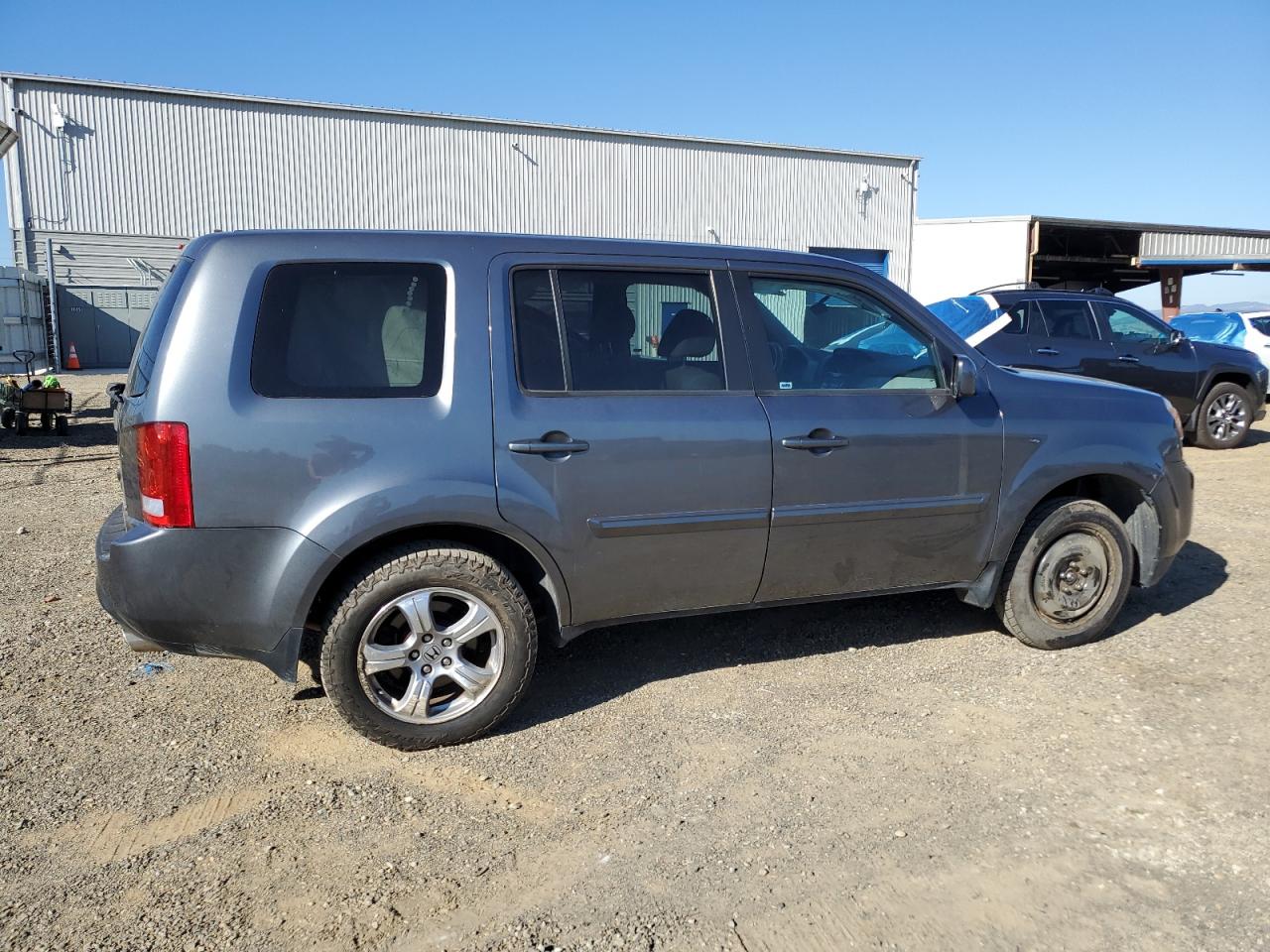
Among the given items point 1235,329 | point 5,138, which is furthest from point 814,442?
point 1235,329

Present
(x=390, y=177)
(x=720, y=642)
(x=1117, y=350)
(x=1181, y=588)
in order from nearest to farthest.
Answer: (x=720, y=642) < (x=1181, y=588) < (x=1117, y=350) < (x=390, y=177)

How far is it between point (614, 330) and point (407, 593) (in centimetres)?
127

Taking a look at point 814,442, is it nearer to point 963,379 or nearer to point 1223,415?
point 963,379

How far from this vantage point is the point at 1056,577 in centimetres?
453

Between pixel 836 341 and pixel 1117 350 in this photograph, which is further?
pixel 1117 350

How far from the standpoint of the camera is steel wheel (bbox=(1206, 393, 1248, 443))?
11.3 m

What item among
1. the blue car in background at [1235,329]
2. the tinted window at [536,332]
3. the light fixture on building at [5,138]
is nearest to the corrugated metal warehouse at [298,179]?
the light fixture on building at [5,138]

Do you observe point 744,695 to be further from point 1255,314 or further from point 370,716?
point 1255,314

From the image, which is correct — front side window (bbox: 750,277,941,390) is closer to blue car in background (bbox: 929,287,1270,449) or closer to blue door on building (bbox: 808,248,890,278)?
blue car in background (bbox: 929,287,1270,449)

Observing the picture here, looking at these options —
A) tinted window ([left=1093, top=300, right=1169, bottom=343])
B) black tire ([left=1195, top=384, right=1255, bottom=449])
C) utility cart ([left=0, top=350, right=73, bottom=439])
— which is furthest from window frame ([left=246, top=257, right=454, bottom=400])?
utility cart ([left=0, top=350, right=73, bottom=439])

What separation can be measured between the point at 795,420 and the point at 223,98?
2738cm

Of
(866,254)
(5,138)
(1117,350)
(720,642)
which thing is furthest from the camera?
(866,254)

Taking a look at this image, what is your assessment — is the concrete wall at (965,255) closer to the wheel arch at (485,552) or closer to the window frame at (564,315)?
the window frame at (564,315)

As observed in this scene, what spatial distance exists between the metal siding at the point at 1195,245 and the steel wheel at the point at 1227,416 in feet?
78.5
